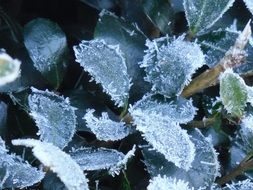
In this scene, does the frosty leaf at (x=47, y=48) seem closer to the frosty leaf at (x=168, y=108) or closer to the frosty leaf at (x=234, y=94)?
the frosty leaf at (x=168, y=108)

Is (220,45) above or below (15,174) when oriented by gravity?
above

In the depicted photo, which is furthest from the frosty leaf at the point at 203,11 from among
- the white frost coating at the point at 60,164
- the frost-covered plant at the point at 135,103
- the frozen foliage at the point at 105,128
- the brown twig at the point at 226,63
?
the white frost coating at the point at 60,164

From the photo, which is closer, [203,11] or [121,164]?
[121,164]

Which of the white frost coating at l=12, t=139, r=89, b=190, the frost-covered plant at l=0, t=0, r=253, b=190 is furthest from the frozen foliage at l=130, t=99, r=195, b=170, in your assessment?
the white frost coating at l=12, t=139, r=89, b=190

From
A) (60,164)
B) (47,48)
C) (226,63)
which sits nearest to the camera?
(60,164)

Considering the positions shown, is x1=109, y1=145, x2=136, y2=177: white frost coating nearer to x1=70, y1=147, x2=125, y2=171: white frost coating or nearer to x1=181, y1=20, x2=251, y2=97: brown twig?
x1=70, y1=147, x2=125, y2=171: white frost coating

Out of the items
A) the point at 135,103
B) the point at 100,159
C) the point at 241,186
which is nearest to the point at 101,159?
the point at 100,159

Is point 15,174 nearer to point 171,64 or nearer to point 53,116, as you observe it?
point 53,116

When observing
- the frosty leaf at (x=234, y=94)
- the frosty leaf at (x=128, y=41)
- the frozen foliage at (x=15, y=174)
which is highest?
the frosty leaf at (x=234, y=94)
